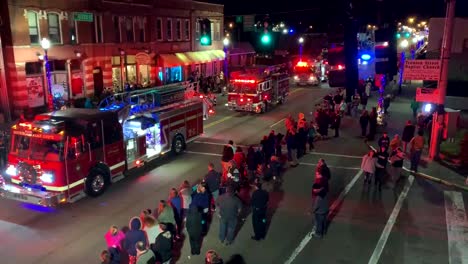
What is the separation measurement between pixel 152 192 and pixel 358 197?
21.5 ft

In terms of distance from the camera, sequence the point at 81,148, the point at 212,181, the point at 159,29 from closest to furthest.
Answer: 1. the point at 212,181
2. the point at 81,148
3. the point at 159,29

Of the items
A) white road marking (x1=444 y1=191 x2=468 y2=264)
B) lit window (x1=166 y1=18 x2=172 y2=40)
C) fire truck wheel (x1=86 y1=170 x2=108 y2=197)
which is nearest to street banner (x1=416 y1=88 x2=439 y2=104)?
white road marking (x1=444 y1=191 x2=468 y2=264)

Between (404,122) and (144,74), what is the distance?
69.2ft

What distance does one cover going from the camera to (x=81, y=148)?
13336 millimetres

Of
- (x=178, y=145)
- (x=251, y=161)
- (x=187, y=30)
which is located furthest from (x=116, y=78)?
(x=251, y=161)

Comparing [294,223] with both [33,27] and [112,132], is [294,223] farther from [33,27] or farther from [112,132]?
[33,27]

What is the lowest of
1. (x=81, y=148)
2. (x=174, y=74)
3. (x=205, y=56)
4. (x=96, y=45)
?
(x=81, y=148)

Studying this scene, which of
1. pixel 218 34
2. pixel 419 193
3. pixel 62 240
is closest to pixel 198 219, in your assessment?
pixel 62 240

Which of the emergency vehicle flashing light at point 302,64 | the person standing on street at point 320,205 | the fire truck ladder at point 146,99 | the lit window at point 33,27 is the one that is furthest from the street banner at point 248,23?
the person standing on street at point 320,205

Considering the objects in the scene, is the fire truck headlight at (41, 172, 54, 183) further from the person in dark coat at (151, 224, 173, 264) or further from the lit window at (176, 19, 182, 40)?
the lit window at (176, 19, 182, 40)

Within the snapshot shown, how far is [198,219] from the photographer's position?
9820 millimetres

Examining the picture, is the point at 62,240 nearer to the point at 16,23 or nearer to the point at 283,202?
the point at 283,202

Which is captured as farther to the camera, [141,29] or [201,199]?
[141,29]

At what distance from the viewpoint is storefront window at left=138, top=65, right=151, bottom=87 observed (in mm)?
37069
